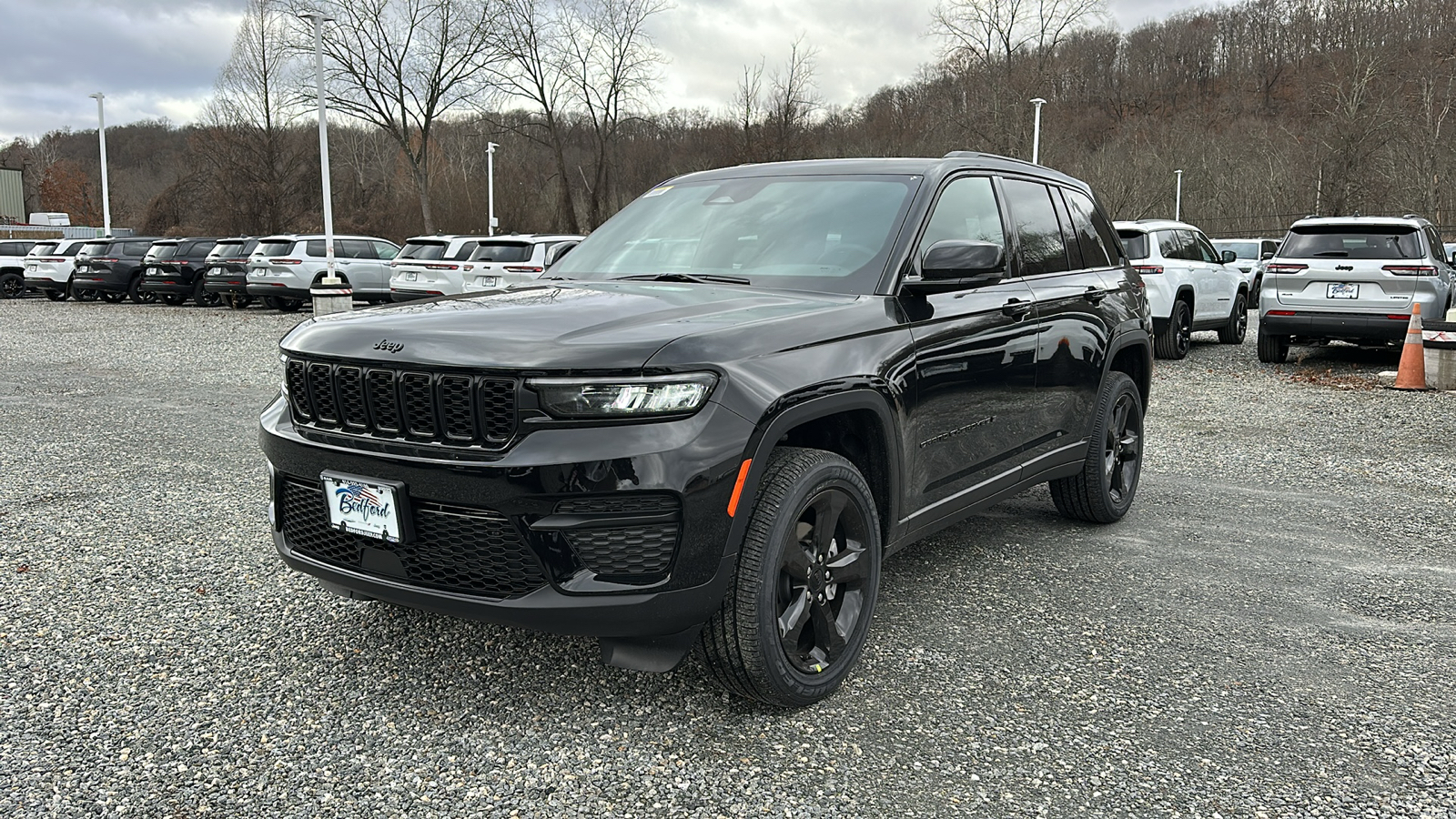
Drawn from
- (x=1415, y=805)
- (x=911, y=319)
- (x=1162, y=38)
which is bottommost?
(x=1415, y=805)

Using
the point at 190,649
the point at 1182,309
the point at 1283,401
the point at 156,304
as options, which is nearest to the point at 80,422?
the point at 190,649

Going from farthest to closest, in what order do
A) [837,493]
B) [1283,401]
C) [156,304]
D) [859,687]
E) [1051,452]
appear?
[156,304]
[1283,401]
[1051,452]
[859,687]
[837,493]

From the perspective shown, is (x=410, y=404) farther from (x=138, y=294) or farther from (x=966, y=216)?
(x=138, y=294)

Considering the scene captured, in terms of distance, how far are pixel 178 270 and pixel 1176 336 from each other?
71.6 feet

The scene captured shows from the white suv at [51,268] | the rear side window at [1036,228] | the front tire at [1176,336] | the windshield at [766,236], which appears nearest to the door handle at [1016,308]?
the rear side window at [1036,228]

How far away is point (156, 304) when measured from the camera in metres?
26.5

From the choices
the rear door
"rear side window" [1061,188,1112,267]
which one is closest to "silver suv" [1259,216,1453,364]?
the rear door

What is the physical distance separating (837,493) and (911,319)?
30.8 inches

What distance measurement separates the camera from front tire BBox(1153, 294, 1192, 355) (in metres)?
13.8

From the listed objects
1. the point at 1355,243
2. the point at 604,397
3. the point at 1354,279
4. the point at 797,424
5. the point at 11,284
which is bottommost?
the point at 11,284

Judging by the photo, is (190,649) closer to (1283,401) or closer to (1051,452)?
(1051,452)

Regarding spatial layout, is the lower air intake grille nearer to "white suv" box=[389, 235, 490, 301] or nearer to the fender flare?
the fender flare

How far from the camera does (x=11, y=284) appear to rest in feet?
99.2

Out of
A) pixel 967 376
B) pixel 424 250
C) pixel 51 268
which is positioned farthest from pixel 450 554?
pixel 51 268
